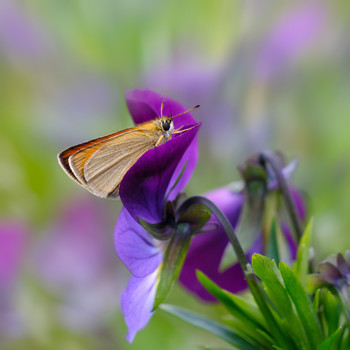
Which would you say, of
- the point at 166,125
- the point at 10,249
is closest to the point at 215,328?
the point at 166,125

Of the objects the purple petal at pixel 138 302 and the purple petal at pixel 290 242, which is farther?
the purple petal at pixel 290 242

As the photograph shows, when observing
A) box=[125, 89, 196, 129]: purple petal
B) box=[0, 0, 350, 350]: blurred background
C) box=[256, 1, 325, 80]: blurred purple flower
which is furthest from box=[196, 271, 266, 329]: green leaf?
box=[256, 1, 325, 80]: blurred purple flower

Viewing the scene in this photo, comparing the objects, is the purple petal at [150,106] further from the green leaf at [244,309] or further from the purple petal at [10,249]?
the purple petal at [10,249]

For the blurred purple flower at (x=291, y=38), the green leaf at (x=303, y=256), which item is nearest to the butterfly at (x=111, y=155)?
the green leaf at (x=303, y=256)

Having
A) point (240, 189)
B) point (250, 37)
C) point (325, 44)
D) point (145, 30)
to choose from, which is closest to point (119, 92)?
point (145, 30)

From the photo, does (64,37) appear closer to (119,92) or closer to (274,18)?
(119,92)
